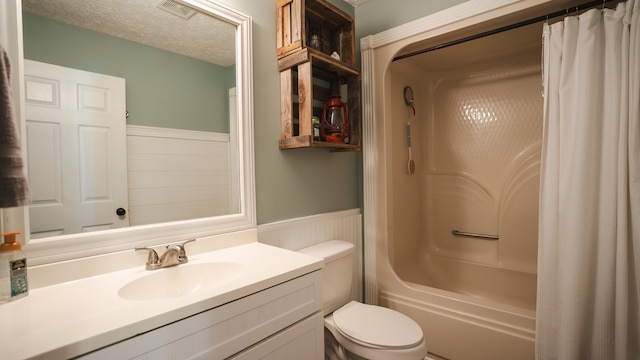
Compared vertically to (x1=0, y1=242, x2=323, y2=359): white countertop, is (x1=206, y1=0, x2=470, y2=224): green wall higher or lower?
higher

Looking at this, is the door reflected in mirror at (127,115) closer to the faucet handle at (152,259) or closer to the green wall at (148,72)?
the green wall at (148,72)

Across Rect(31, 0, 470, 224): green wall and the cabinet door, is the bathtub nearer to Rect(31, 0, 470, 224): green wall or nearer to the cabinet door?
Rect(31, 0, 470, 224): green wall

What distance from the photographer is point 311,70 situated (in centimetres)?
146

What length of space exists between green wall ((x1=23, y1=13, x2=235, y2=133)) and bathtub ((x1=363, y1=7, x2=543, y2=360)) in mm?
1088

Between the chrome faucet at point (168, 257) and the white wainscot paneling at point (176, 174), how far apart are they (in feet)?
0.42

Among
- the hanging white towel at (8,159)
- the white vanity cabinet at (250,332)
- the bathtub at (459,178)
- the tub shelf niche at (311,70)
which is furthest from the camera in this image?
the bathtub at (459,178)

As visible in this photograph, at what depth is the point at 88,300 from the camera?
2.59 feet

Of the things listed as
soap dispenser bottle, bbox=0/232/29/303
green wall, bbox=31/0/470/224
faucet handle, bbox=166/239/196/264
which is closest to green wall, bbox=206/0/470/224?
green wall, bbox=31/0/470/224

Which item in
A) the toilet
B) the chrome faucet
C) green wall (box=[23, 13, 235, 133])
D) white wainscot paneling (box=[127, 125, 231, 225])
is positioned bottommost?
the toilet

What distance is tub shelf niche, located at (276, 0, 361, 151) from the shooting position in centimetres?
146

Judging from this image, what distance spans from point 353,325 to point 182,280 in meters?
0.84

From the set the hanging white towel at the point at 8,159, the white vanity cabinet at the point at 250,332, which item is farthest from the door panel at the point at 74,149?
the white vanity cabinet at the point at 250,332

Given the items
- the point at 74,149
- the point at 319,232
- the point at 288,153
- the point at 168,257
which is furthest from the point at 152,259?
the point at 319,232

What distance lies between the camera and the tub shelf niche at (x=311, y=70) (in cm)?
146
